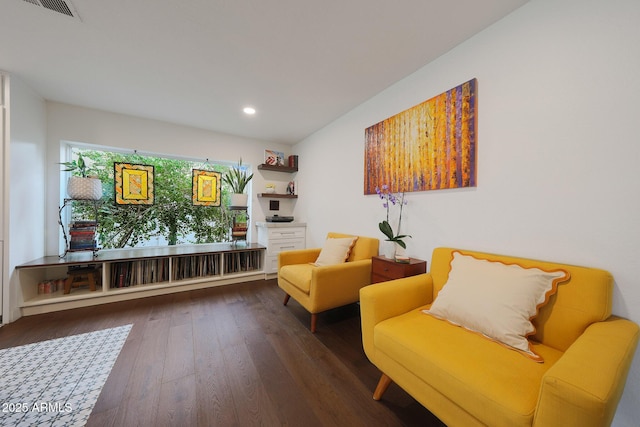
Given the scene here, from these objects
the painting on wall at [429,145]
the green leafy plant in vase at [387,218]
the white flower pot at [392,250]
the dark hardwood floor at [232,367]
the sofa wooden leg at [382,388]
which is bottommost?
the dark hardwood floor at [232,367]

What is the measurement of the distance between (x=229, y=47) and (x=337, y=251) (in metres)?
2.06

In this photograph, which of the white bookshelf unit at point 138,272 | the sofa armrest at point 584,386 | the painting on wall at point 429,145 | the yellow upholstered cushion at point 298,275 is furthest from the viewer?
the white bookshelf unit at point 138,272

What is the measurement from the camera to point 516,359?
0.96 metres

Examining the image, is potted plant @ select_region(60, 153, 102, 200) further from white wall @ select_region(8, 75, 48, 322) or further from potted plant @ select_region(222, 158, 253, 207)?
potted plant @ select_region(222, 158, 253, 207)

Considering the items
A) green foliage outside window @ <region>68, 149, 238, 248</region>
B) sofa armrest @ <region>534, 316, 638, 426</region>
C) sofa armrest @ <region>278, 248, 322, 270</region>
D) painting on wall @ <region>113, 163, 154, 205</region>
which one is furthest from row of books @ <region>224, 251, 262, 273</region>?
sofa armrest @ <region>534, 316, 638, 426</region>

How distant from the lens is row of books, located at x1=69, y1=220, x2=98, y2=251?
2.60 metres

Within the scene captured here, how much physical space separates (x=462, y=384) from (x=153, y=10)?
2.62m

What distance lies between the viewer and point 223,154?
3564mm

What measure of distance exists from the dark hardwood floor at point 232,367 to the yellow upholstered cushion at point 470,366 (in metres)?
0.39

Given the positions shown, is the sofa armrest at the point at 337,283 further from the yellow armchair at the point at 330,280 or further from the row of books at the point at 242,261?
the row of books at the point at 242,261

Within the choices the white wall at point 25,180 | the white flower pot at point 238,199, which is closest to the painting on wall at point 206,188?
the white flower pot at point 238,199

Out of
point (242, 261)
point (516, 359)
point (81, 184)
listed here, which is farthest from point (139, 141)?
point (516, 359)

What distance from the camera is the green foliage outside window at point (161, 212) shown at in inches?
119

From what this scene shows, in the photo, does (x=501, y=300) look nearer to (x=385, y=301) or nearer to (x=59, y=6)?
(x=385, y=301)
